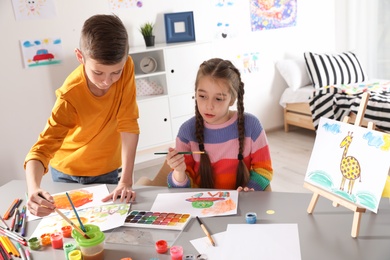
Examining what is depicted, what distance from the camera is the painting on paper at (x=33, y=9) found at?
3.30 m

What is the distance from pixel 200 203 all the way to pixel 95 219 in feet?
1.13

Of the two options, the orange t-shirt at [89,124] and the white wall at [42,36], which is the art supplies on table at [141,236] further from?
the white wall at [42,36]

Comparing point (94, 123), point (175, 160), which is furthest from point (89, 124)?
point (175, 160)

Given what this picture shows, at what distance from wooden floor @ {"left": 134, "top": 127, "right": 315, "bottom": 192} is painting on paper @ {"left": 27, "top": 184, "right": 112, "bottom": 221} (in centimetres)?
187

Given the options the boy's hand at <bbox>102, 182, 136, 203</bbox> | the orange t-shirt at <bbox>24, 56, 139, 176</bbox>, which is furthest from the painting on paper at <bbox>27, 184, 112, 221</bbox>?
the orange t-shirt at <bbox>24, 56, 139, 176</bbox>

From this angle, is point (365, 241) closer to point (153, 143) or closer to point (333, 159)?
point (333, 159)

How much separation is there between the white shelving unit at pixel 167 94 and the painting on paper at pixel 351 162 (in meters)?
2.54

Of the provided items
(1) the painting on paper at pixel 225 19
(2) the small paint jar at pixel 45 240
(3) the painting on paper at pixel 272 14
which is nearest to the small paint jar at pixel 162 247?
(2) the small paint jar at pixel 45 240

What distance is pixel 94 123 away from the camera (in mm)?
1702

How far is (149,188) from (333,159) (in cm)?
69

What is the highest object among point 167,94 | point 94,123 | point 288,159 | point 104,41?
point 104,41

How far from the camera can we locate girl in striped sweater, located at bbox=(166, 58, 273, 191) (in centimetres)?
167

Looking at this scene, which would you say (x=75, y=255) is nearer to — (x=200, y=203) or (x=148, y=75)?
(x=200, y=203)

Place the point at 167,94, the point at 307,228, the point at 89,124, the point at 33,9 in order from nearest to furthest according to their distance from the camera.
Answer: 1. the point at 307,228
2. the point at 89,124
3. the point at 33,9
4. the point at 167,94
